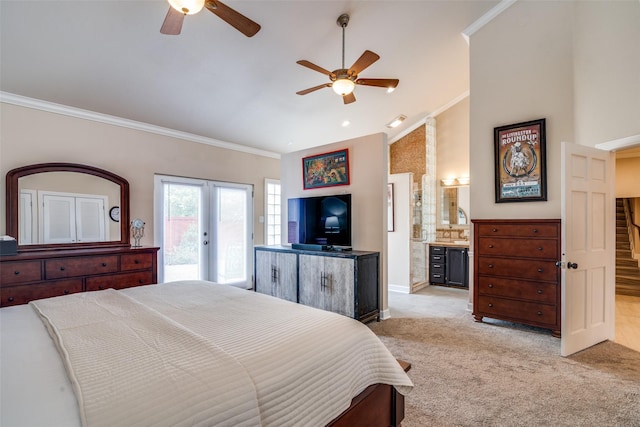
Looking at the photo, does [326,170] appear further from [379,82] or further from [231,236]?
[231,236]

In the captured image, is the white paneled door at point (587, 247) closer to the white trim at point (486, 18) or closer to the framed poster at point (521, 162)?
the framed poster at point (521, 162)

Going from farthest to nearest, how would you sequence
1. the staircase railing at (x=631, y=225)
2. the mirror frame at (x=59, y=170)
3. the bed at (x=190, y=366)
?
the staircase railing at (x=631, y=225) < the mirror frame at (x=59, y=170) < the bed at (x=190, y=366)

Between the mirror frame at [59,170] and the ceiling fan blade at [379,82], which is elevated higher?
the ceiling fan blade at [379,82]

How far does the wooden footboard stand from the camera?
1.35 m

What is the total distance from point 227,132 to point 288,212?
5.50ft

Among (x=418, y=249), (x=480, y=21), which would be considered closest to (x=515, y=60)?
(x=480, y=21)

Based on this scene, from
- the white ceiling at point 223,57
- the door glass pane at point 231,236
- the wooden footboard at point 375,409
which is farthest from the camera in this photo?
the door glass pane at point 231,236

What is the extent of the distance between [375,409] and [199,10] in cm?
259

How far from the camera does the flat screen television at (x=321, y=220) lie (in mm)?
4172

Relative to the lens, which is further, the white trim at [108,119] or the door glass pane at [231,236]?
the door glass pane at [231,236]

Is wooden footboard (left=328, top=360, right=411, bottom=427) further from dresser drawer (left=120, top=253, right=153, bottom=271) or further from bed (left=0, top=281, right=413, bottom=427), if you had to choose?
dresser drawer (left=120, top=253, right=153, bottom=271)

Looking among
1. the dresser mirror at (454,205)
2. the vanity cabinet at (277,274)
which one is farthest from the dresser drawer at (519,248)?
the dresser mirror at (454,205)

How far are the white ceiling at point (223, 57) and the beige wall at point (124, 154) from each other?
0.26 m

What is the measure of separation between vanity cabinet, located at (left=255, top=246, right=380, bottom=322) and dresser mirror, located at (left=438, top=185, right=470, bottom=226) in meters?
3.23
